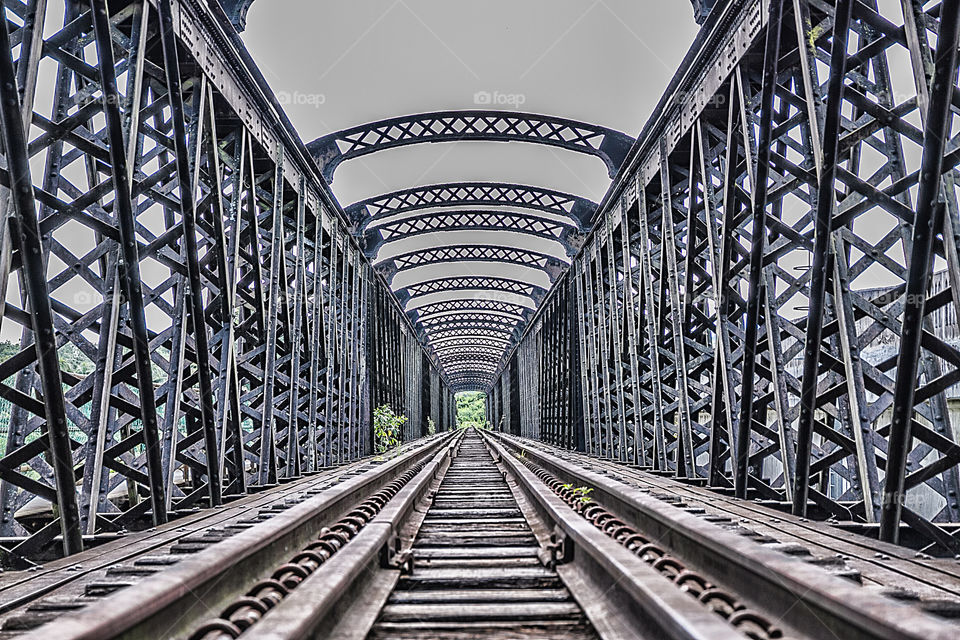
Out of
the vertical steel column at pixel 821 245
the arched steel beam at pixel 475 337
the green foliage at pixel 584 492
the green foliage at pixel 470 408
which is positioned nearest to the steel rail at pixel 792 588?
the vertical steel column at pixel 821 245

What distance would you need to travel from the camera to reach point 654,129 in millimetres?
9938

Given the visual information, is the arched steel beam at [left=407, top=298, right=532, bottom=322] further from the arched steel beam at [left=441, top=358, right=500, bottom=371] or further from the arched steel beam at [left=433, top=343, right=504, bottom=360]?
the arched steel beam at [left=441, top=358, right=500, bottom=371]

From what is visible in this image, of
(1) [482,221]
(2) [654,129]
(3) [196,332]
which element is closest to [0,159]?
(3) [196,332]

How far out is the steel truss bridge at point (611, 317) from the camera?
3.90 meters

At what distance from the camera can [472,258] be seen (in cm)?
2281

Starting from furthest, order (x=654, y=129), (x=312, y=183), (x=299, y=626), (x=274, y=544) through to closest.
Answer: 1. (x=312, y=183)
2. (x=654, y=129)
3. (x=274, y=544)
4. (x=299, y=626)

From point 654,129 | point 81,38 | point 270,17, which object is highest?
point 270,17

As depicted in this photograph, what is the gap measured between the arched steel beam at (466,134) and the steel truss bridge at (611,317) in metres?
0.05

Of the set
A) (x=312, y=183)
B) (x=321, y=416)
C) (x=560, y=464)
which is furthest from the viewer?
(x=321, y=416)

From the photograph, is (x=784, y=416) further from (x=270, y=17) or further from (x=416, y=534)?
(x=270, y=17)

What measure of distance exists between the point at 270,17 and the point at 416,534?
7.84 meters

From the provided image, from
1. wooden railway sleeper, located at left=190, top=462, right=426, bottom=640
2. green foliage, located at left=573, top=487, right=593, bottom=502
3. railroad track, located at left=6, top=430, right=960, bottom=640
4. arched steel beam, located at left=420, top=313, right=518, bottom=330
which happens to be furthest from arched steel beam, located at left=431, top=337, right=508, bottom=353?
railroad track, located at left=6, top=430, right=960, bottom=640

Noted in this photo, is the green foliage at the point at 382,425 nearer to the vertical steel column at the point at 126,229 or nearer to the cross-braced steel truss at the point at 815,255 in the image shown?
the cross-braced steel truss at the point at 815,255

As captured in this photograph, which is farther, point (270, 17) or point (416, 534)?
point (270, 17)
